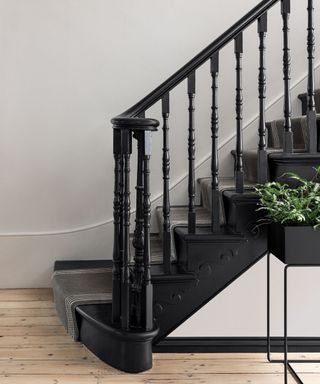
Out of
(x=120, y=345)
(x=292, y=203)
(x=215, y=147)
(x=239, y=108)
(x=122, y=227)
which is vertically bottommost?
(x=120, y=345)

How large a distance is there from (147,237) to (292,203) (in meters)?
0.67

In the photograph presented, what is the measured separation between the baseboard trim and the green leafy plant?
2.04 feet

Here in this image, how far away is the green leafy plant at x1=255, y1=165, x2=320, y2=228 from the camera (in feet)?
8.29

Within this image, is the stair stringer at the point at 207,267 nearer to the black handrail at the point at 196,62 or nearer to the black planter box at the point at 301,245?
the black planter box at the point at 301,245

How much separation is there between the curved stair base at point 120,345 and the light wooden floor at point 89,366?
0.14 feet

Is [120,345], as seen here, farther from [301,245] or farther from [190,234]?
[301,245]

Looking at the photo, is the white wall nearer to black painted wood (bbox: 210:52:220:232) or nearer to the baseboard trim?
black painted wood (bbox: 210:52:220:232)

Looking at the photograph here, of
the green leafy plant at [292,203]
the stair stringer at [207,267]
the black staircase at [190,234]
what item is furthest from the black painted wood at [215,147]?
the green leafy plant at [292,203]

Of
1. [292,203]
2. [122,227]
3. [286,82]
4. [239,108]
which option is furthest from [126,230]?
[286,82]

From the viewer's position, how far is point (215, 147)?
9.39 ft

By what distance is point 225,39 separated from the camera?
281 centimetres

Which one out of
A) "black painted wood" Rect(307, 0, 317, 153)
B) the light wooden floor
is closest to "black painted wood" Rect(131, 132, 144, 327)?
the light wooden floor

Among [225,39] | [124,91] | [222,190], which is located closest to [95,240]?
[124,91]

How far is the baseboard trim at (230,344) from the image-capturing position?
2871 mm
